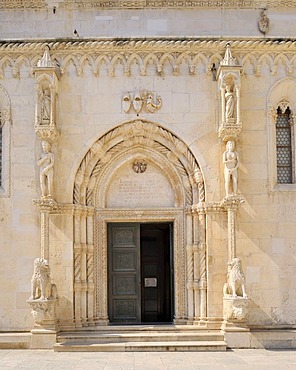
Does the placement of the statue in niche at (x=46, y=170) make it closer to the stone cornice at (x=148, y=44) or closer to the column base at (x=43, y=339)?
the stone cornice at (x=148, y=44)

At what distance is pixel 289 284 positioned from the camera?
14430mm

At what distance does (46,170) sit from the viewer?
560 inches

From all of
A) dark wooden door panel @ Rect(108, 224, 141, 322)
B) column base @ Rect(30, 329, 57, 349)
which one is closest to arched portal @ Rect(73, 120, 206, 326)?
dark wooden door panel @ Rect(108, 224, 141, 322)

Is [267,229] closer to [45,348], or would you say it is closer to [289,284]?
[289,284]

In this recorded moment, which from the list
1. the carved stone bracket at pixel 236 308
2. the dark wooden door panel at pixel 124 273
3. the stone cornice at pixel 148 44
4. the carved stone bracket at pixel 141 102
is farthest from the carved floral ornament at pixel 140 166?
the carved stone bracket at pixel 236 308

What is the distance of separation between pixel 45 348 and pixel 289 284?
5.35 meters

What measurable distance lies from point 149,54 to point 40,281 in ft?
17.9

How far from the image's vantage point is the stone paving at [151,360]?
1146 centimetres

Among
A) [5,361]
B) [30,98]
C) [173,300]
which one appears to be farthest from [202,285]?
[30,98]

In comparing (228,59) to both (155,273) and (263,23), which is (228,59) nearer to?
(263,23)

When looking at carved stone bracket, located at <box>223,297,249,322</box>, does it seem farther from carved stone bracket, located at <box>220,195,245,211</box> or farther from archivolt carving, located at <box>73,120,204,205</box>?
archivolt carving, located at <box>73,120,204,205</box>

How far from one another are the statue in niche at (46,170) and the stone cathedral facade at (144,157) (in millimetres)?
30

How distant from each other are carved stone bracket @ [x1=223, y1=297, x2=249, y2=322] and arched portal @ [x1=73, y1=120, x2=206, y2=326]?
81cm

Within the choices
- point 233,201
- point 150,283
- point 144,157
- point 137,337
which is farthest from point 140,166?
point 137,337
